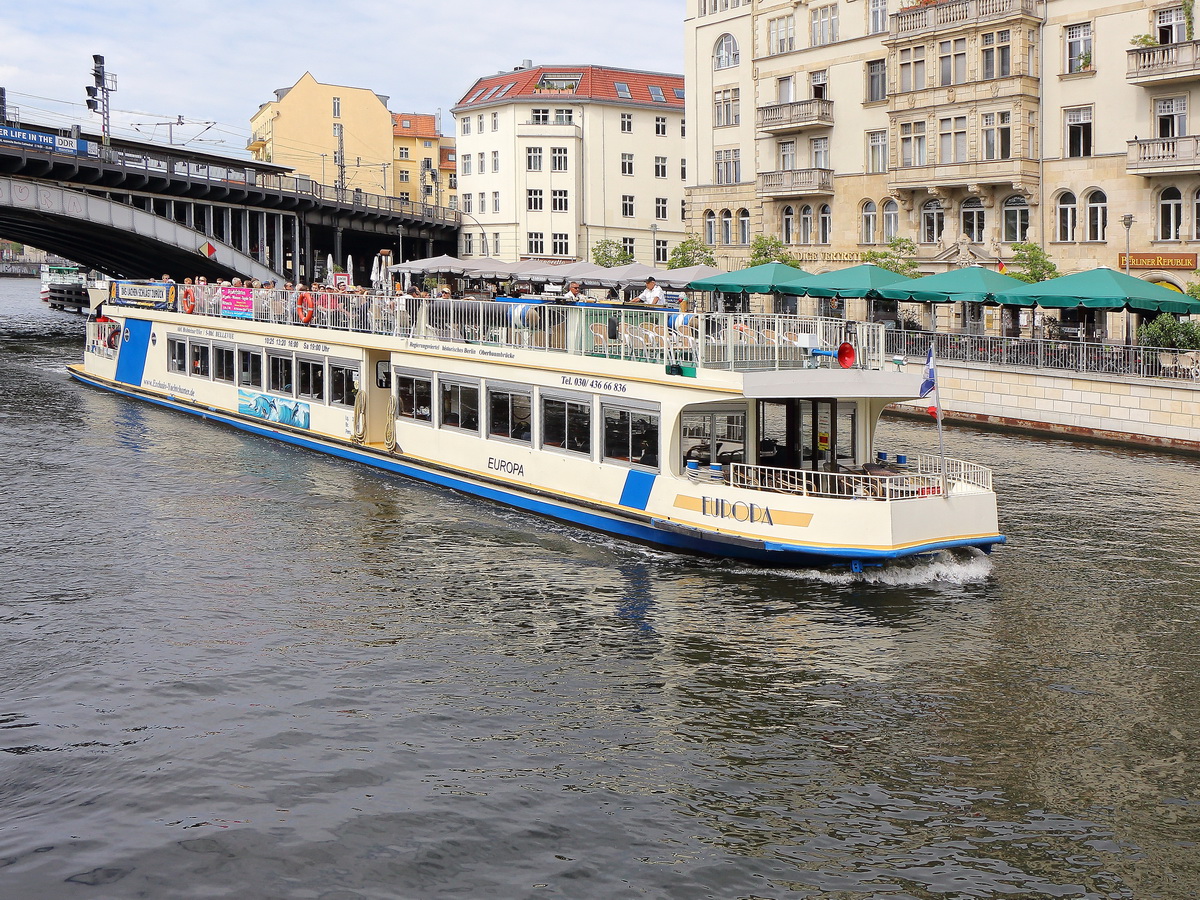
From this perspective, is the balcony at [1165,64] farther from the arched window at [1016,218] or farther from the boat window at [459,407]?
the boat window at [459,407]

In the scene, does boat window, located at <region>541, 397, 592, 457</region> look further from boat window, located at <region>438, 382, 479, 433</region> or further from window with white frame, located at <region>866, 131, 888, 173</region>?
Answer: window with white frame, located at <region>866, 131, 888, 173</region>

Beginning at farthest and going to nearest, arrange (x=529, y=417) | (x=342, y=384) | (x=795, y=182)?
(x=795, y=182), (x=342, y=384), (x=529, y=417)

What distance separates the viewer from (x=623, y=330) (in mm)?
23328

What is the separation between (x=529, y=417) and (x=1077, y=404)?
19704 millimetres

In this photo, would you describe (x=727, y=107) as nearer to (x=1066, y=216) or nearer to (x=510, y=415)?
(x=1066, y=216)

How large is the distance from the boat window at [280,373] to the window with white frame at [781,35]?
121ft

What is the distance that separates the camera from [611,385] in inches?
917

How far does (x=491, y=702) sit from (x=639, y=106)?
83.6 meters

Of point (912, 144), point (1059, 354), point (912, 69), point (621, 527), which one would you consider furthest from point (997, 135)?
point (621, 527)

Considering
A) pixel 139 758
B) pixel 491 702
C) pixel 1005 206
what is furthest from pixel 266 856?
pixel 1005 206

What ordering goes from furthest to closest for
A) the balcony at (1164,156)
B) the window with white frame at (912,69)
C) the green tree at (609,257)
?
the green tree at (609,257), the window with white frame at (912,69), the balcony at (1164,156)

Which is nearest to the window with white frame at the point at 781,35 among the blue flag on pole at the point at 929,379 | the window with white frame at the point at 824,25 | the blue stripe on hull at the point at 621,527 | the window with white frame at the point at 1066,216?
the window with white frame at the point at 824,25

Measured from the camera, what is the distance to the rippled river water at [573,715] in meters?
11.8

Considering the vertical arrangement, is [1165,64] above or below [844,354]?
above
